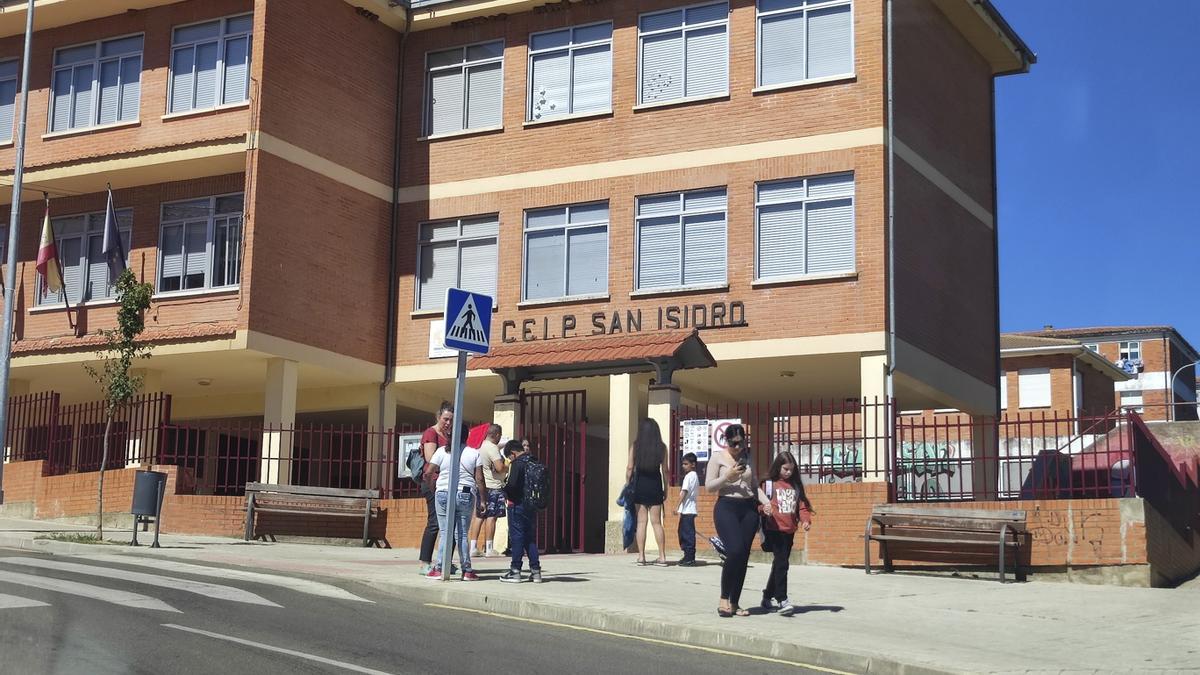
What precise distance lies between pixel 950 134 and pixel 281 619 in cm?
1875

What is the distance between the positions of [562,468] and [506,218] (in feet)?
18.7

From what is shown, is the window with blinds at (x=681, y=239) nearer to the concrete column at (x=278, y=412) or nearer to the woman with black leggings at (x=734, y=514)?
the concrete column at (x=278, y=412)

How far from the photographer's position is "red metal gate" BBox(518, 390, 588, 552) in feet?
78.0

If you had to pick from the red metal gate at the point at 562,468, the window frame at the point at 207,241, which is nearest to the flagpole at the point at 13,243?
the window frame at the point at 207,241

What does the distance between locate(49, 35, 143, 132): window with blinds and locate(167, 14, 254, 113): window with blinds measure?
872 millimetres

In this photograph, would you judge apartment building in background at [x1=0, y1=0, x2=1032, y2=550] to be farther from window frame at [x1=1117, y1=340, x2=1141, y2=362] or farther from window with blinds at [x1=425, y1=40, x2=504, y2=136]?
window frame at [x1=1117, y1=340, x2=1141, y2=362]

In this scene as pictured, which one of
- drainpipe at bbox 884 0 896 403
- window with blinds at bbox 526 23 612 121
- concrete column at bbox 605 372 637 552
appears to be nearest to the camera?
drainpipe at bbox 884 0 896 403

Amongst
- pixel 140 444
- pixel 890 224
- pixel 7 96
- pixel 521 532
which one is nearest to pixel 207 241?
pixel 140 444

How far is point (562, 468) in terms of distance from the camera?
78.4ft

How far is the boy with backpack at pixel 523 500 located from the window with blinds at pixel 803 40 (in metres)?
11.5

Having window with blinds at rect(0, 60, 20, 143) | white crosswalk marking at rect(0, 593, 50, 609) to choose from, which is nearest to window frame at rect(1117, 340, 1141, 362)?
window with blinds at rect(0, 60, 20, 143)

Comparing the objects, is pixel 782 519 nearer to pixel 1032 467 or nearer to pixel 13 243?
pixel 1032 467

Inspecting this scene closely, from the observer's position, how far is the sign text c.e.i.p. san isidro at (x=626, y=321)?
2538 centimetres

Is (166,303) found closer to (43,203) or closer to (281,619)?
(43,203)
